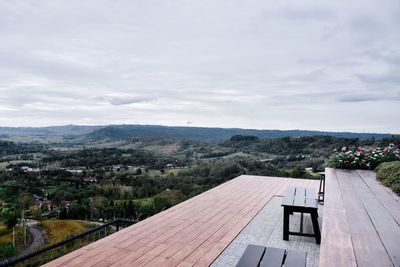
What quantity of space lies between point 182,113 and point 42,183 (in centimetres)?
2186

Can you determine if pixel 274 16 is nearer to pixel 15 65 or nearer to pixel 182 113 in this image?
pixel 15 65

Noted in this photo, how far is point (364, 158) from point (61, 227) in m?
28.9

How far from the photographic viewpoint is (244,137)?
119 ft

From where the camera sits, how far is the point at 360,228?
229 centimetres

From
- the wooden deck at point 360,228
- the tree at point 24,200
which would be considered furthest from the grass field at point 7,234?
the wooden deck at point 360,228

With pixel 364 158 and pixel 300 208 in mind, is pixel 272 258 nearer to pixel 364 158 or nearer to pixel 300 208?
pixel 300 208

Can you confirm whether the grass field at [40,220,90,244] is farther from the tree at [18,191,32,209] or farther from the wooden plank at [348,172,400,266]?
the wooden plank at [348,172,400,266]

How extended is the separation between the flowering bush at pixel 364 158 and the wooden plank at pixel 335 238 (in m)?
3.86

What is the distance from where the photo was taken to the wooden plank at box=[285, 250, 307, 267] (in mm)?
1837

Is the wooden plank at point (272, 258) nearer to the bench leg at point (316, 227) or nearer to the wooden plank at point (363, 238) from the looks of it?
the wooden plank at point (363, 238)

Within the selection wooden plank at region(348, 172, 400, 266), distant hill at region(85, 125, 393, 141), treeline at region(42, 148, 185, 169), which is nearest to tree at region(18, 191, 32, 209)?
treeline at region(42, 148, 185, 169)

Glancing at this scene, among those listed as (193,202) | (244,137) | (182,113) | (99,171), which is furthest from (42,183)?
(193,202)

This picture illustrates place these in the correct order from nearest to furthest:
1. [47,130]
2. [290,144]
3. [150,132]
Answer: [290,144] → [150,132] → [47,130]

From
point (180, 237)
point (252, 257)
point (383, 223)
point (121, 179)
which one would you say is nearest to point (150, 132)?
point (121, 179)
